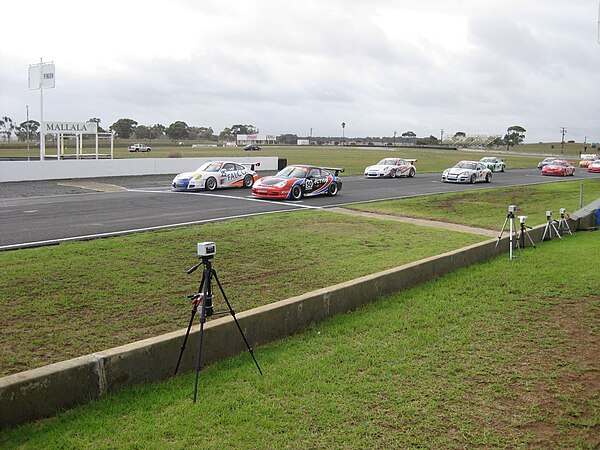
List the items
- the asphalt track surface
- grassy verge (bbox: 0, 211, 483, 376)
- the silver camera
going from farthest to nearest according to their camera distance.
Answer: the asphalt track surface → grassy verge (bbox: 0, 211, 483, 376) → the silver camera

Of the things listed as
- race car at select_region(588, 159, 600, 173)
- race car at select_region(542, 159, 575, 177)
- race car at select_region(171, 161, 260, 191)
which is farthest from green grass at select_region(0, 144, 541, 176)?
race car at select_region(171, 161, 260, 191)

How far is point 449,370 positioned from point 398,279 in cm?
315

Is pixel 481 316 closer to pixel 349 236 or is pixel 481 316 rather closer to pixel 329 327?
pixel 329 327

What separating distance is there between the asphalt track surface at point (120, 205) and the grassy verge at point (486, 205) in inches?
59.3

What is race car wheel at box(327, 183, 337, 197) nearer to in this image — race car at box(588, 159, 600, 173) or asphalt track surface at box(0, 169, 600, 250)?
asphalt track surface at box(0, 169, 600, 250)

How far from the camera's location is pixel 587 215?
17.0 m

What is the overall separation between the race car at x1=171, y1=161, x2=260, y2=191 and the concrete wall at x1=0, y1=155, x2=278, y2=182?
7432 millimetres

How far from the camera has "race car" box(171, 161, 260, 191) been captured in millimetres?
24656

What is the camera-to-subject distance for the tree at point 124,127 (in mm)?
130500

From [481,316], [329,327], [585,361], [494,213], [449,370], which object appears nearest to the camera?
[449,370]

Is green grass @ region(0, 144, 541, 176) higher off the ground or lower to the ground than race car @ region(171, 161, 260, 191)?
higher

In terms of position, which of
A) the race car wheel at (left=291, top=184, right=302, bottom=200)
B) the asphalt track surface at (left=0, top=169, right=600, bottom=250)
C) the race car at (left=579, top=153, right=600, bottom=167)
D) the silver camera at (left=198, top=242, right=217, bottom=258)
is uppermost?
the race car at (left=579, top=153, right=600, bottom=167)

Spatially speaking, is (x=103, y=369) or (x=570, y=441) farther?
(x=103, y=369)

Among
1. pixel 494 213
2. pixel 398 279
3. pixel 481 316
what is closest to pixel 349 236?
pixel 398 279
